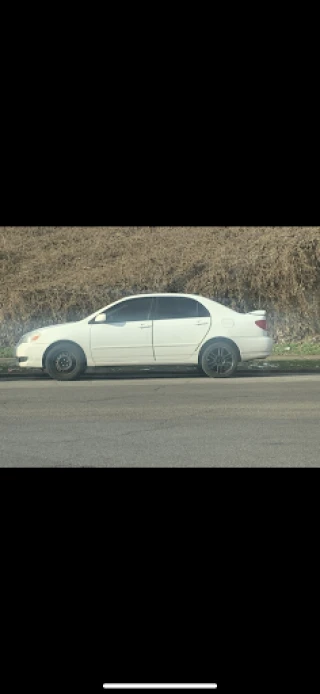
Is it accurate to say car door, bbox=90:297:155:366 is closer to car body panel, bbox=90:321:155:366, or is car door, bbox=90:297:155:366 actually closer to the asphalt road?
car body panel, bbox=90:321:155:366

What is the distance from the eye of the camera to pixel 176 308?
56.6 feet

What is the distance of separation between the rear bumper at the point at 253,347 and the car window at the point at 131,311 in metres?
1.75

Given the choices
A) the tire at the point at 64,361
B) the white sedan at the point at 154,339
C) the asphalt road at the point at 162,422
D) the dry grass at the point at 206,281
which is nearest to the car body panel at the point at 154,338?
the white sedan at the point at 154,339

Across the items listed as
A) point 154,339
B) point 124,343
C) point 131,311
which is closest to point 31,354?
point 124,343

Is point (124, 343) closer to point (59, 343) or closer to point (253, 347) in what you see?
point (59, 343)

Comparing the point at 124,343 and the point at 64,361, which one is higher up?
the point at 124,343

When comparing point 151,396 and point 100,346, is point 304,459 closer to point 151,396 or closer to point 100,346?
point 151,396

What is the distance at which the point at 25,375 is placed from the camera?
17.8m

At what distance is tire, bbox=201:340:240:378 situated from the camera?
16531mm

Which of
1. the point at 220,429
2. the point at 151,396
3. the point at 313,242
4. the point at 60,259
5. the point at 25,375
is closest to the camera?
the point at 220,429

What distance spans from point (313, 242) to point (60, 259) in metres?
6.29

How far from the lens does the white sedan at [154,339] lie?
651 inches

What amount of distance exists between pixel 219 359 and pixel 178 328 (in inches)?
37.1

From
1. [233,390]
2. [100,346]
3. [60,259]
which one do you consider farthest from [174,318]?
[60,259]
